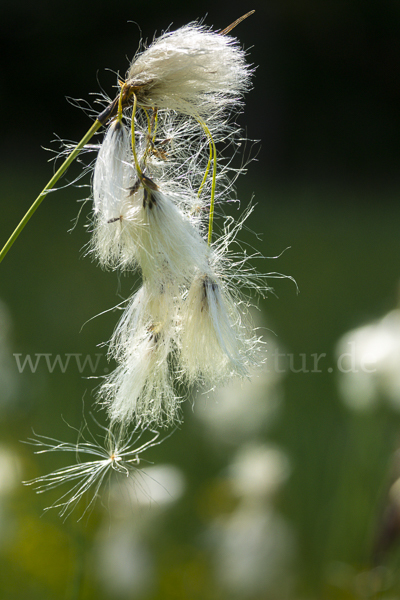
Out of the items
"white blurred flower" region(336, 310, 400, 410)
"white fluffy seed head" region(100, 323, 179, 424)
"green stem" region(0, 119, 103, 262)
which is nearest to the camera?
"green stem" region(0, 119, 103, 262)

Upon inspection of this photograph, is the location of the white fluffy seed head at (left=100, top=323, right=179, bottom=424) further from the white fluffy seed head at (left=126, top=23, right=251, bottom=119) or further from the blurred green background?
the white fluffy seed head at (left=126, top=23, right=251, bottom=119)

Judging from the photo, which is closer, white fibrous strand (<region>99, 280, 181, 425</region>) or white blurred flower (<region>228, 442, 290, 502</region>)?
white fibrous strand (<region>99, 280, 181, 425</region>)

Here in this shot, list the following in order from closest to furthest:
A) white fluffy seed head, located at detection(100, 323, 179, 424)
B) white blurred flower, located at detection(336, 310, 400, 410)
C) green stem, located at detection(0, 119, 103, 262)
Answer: green stem, located at detection(0, 119, 103, 262), white fluffy seed head, located at detection(100, 323, 179, 424), white blurred flower, located at detection(336, 310, 400, 410)

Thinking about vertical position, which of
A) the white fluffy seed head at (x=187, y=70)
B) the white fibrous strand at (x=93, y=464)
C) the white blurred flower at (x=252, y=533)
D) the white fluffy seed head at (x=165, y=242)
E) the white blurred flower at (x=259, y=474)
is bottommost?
the white blurred flower at (x=252, y=533)

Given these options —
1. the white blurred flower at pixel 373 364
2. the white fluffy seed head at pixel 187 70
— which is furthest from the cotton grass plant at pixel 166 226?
the white blurred flower at pixel 373 364

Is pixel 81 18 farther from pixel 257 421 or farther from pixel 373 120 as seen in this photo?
pixel 257 421

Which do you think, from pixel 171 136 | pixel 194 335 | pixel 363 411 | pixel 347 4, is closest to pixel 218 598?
pixel 363 411

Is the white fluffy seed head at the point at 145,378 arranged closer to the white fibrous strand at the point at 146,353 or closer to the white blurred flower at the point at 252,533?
the white fibrous strand at the point at 146,353

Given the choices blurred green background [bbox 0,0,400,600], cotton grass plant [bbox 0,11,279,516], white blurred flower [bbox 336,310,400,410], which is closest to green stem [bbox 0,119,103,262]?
cotton grass plant [bbox 0,11,279,516]

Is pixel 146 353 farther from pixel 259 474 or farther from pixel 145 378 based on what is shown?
pixel 259 474
